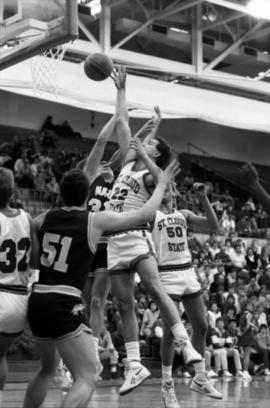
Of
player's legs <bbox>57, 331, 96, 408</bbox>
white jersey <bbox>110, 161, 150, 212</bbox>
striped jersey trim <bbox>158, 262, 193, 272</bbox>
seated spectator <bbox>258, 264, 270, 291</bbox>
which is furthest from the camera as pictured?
seated spectator <bbox>258, 264, 270, 291</bbox>

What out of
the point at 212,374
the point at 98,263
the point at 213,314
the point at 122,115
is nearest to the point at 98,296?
the point at 98,263

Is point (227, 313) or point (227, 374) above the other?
point (227, 313)

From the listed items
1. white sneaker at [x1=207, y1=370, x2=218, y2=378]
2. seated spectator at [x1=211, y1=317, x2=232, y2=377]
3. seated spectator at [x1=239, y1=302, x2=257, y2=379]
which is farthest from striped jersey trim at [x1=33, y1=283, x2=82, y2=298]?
seated spectator at [x1=239, y1=302, x2=257, y2=379]

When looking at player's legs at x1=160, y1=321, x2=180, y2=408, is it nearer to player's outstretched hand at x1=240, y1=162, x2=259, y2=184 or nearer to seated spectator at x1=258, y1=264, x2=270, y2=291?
player's outstretched hand at x1=240, y1=162, x2=259, y2=184

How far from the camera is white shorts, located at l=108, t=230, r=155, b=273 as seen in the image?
8070 millimetres

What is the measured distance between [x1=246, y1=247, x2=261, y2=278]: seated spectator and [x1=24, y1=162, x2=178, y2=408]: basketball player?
1717 centimetres

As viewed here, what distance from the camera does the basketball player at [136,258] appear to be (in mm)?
7797

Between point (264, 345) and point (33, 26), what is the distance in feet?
38.3

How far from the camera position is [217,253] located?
75.3 ft

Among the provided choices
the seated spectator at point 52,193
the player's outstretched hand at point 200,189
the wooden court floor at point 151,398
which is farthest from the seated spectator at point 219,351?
the player's outstretched hand at point 200,189

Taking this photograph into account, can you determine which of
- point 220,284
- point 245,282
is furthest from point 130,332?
point 245,282

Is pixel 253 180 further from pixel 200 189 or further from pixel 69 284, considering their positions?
pixel 200 189

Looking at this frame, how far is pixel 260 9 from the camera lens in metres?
26.5

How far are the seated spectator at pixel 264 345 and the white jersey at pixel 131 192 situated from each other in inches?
445
